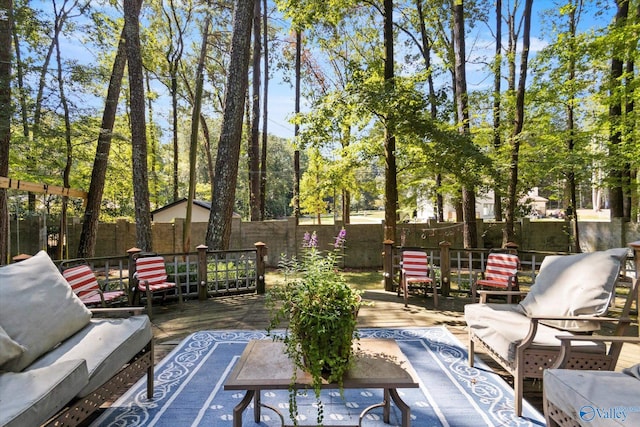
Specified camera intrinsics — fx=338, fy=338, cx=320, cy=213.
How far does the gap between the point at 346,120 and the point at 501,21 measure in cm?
640

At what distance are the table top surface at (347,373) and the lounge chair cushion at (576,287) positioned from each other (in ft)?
3.78

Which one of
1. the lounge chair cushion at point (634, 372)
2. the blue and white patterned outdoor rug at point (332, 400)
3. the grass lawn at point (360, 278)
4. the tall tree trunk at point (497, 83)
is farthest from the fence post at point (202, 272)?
the tall tree trunk at point (497, 83)

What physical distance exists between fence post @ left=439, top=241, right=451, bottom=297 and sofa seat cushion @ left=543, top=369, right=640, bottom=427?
146 inches

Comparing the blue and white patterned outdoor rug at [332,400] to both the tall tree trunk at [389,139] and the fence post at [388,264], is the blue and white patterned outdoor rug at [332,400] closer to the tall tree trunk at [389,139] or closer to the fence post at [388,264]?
the fence post at [388,264]

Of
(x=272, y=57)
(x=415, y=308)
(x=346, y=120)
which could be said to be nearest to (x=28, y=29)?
(x=346, y=120)

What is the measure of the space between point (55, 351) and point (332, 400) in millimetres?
1859

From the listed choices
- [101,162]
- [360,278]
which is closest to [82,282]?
[101,162]

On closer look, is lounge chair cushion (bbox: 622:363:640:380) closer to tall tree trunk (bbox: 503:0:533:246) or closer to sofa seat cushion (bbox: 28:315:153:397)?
sofa seat cushion (bbox: 28:315:153:397)

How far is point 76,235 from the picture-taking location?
10.5 meters

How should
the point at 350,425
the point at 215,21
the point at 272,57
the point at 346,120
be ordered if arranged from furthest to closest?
the point at 272,57 < the point at 215,21 < the point at 346,120 < the point at 350,425

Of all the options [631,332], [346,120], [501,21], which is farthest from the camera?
[501,21]

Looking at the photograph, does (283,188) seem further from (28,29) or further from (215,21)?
(28,29)

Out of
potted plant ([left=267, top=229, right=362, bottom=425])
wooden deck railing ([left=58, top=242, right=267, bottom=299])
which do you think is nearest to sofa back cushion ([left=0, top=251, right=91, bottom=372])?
potted plant ([left=267, top=229, right=362, bottom=425])

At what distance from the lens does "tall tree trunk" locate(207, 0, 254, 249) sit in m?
6.28
